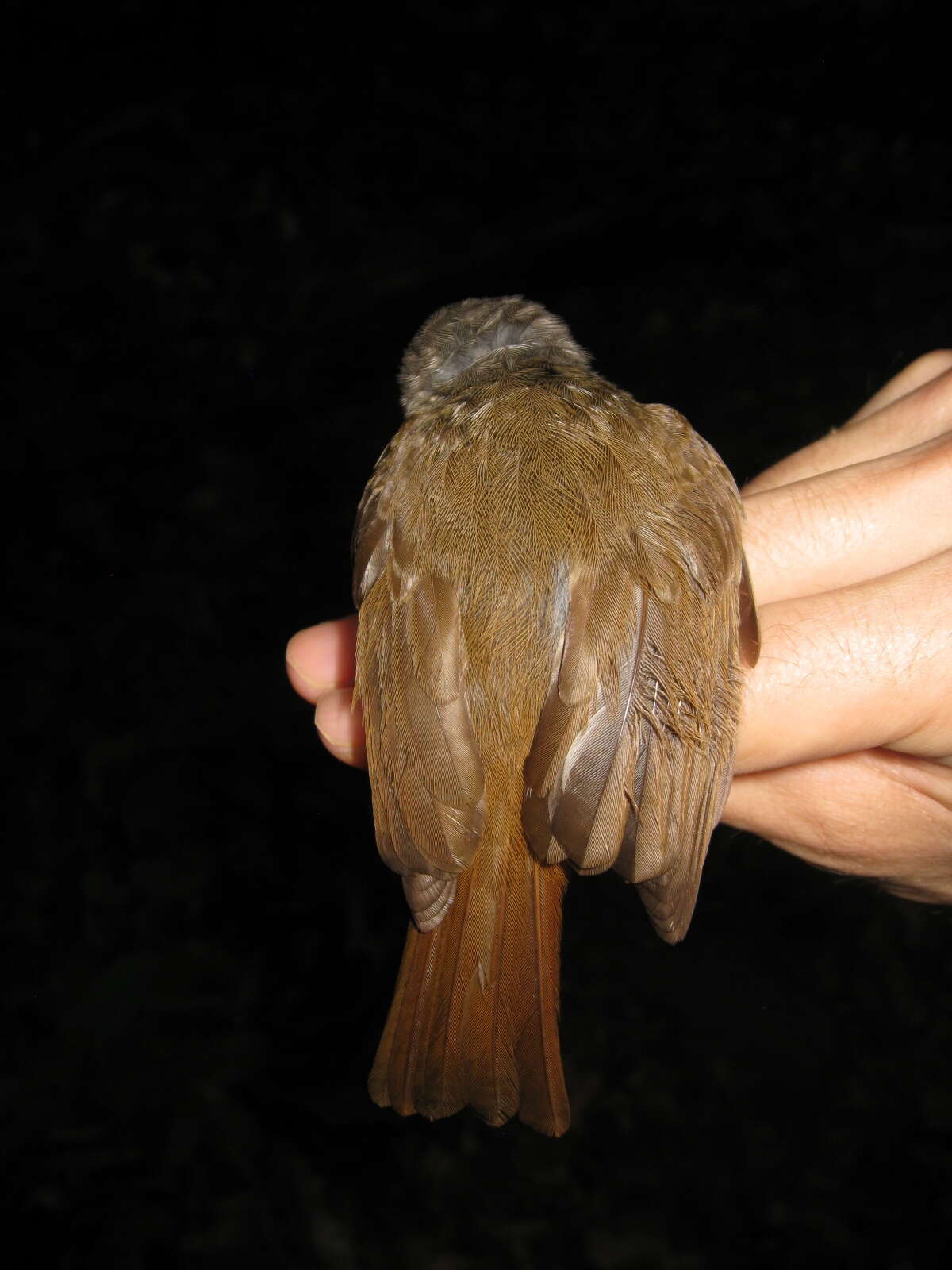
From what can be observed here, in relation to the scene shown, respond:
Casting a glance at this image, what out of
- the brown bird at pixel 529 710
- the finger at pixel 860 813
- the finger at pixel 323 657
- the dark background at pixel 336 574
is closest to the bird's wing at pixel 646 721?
the brown bird at pixel 529 710

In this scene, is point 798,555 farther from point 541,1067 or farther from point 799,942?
point 799,942

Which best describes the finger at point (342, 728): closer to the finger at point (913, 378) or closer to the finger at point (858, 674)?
the finger at point (858, 674)

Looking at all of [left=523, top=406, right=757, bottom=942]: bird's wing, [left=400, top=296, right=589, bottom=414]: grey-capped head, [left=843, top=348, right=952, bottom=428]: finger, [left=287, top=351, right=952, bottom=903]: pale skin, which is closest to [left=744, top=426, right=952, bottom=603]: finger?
[left=287, top=351, right=952, bottom=903]: pale skin

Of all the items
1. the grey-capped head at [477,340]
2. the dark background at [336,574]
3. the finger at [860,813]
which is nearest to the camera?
the finger at [860,813]

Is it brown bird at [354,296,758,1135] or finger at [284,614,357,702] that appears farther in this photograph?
finger at [284,614,357,702]

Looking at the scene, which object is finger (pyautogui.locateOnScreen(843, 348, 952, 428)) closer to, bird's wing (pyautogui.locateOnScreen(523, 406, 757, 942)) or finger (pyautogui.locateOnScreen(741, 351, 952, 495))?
finger (pyautogui.locateOnScreen(741, 351, 952, 495))

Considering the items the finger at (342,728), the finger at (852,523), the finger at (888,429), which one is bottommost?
the finger at (342,728)
